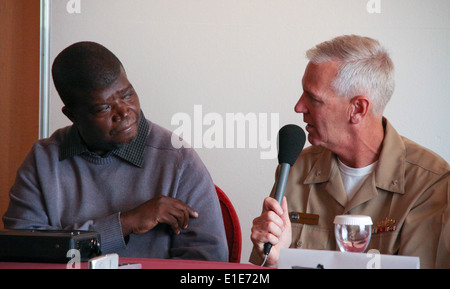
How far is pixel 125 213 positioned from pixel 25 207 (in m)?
0.37

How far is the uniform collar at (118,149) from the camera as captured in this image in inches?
72.1

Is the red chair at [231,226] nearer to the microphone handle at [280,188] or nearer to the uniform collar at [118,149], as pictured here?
the uniform collar at [118,149]

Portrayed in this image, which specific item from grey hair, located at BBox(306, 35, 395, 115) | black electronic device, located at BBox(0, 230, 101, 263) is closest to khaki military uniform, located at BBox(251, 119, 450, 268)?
grey hair, located at BBox(306, 35, 395, 115)

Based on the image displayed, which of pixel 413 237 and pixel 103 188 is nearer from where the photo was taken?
pixel 413 237

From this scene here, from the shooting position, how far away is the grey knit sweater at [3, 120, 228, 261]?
175 centimetres

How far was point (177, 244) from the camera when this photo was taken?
69.3 inches

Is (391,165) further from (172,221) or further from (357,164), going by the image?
(172,221)

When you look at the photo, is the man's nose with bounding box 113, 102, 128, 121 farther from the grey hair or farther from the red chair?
the grey hair

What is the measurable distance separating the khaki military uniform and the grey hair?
13cm

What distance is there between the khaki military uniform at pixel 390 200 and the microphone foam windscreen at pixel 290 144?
29 cm

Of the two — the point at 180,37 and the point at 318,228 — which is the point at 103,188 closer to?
the point at 318,228

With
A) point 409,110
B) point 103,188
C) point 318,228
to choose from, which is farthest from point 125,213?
point 409,110

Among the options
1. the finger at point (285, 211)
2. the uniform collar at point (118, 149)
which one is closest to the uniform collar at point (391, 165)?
the finger at point (285, 211)

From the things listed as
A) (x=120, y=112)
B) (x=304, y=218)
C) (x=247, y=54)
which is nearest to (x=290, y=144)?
(x=304, y=218)
